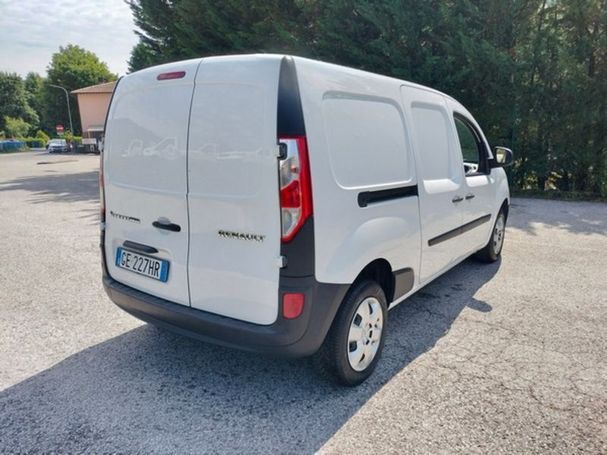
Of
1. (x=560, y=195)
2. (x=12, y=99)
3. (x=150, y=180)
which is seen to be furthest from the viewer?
(x=12, y=99)

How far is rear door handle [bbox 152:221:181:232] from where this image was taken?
251cm

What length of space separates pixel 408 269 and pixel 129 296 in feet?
6.38

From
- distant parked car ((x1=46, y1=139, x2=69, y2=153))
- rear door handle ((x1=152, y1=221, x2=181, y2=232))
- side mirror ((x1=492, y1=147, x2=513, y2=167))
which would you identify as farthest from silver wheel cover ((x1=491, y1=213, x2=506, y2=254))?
distant parked car ((x1=46, y1=139, x2=69, y2=153))

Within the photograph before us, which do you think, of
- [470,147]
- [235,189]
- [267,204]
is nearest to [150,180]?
[235,189]

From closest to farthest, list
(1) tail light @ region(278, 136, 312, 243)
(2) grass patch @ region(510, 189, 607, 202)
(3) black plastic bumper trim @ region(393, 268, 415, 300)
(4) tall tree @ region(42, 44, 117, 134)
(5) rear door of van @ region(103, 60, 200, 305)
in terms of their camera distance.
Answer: (1) tail light @ region(278, 136, 312, 243)
(5) rear door of van @ region(103, 60, 200, 305)
(3) black plastic bumper trim @ region(393, 268, 415, 300)
(2) grass patch @ region(510, 189, 607, 202)
(4) tall tree @ region(42, 44, 117, 134)

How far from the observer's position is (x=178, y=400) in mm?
2533

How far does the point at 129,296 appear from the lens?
2.77 meters

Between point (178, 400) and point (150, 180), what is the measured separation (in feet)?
4.47

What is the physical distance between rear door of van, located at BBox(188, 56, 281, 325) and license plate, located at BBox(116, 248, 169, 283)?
25cm

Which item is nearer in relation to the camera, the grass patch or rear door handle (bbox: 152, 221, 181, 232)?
rear door handle (bbox: 152, 221, 181, 232)

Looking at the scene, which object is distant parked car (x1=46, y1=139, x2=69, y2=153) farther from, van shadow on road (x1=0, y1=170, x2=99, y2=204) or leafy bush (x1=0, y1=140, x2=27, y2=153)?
van shadow on road (x1=0, y1=170, x2=99, y2=204)

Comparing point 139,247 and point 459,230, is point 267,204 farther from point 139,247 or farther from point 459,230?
point 459,230

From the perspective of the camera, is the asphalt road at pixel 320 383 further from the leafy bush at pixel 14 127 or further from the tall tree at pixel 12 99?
the tall tree at pixel 12 99

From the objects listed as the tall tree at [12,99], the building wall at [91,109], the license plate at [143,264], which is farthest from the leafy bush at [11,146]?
the license plate at [143,264]
